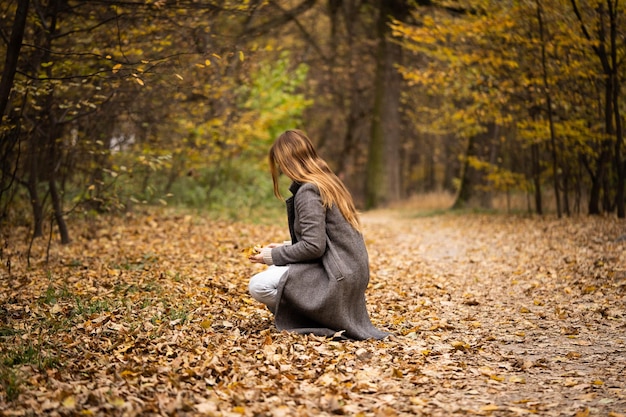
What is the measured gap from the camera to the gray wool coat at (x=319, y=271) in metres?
4.89

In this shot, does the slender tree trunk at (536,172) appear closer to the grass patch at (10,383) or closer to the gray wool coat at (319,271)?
the gray wool coat at (319,271)

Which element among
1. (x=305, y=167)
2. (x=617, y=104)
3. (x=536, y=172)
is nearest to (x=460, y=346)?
(x=305, y=167)

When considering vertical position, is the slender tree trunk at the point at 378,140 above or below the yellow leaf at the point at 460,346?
above

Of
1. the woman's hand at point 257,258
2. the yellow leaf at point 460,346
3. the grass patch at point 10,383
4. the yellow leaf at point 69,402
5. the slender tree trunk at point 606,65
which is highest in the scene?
the slender tree trunk at point 606,65

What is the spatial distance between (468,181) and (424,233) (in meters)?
6.11

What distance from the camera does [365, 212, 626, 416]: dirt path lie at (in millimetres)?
3932

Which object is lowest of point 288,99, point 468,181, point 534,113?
point 468,181

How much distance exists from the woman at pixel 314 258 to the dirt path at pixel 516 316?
725mm

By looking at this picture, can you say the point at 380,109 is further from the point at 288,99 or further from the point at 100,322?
the point at 100,322

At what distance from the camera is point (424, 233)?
45.4ft

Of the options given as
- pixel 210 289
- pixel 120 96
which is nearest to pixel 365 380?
pixel 210 289

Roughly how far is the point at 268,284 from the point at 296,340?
483 millimetres

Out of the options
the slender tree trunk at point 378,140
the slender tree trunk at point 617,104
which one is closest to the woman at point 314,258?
the slender tree trunk at point 617,104

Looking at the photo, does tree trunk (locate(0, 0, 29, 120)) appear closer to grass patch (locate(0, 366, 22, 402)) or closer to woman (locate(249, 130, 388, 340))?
woman (locate(249, 130, 388, 340))
